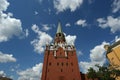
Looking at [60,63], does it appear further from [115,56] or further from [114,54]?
[115,56]

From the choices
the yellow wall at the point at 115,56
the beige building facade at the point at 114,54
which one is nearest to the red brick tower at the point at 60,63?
the beige building facade at the point at 114,54

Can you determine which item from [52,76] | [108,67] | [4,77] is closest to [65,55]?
[52,76]

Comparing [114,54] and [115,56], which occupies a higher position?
[114,54]

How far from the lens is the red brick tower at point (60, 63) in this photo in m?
50.3

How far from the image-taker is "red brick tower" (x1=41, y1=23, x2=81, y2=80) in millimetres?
50344

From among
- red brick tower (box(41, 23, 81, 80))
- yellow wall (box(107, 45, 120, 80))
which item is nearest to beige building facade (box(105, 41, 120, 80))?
yellow wall (box(107, 45, 120, 80))

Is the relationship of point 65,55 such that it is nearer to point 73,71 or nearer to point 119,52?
point 73,71

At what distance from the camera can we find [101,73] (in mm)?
32969

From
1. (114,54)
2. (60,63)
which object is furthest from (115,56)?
(60,63)

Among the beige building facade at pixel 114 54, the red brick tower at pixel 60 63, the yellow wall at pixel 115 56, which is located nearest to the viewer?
the yellow wall at pixel 115 56

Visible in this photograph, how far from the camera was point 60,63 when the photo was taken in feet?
171

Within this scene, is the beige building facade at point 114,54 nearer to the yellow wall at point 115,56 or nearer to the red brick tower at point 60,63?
the yellow wall at point 115,56

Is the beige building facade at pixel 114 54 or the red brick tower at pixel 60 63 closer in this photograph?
the beige building facade at pixel 114 54

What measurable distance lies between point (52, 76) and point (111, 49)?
16.9 m
